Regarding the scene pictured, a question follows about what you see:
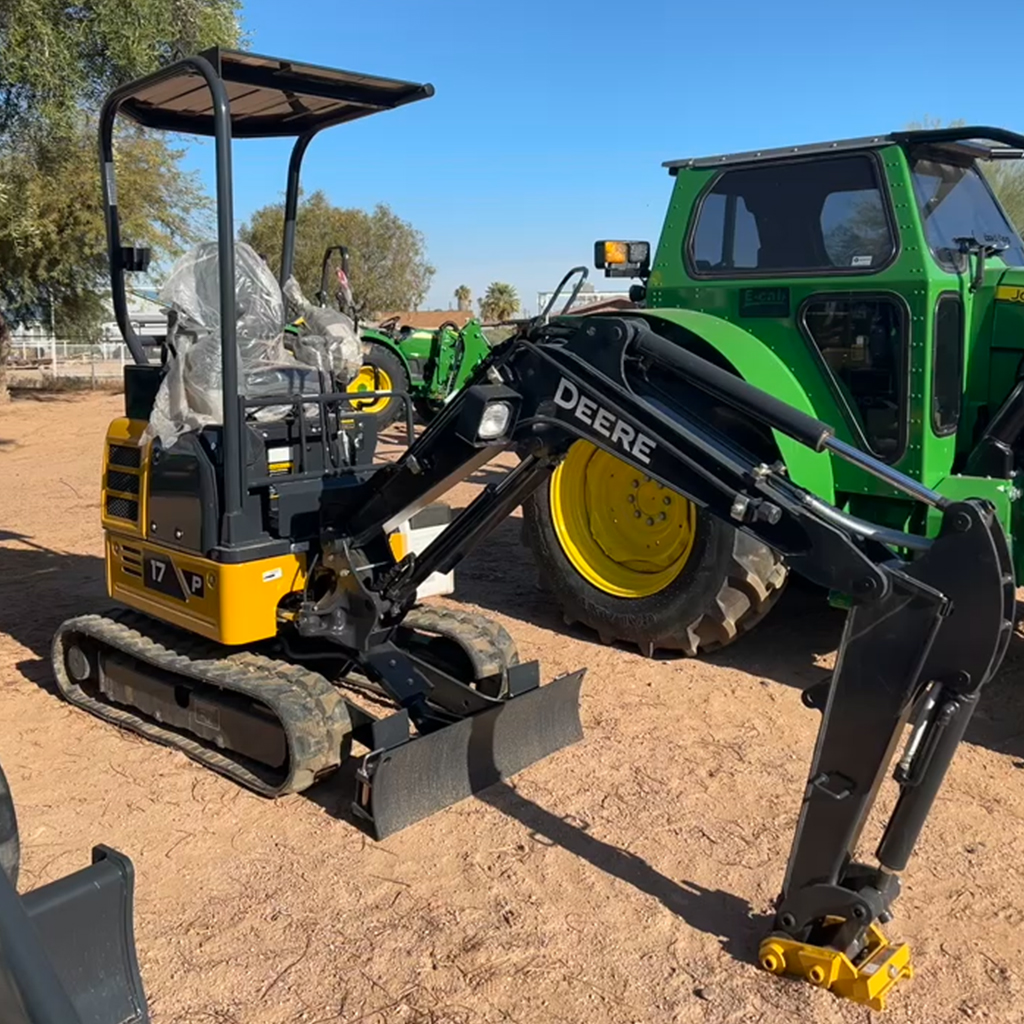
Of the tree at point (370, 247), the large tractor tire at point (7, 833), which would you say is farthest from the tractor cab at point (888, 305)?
the tree at point (370, 247)

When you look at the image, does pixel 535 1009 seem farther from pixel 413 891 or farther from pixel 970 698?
pixel 970 698

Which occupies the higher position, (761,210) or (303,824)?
(761,210)

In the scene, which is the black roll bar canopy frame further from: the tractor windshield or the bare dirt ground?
the tractor windshield

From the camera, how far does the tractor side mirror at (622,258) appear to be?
6.32 metres

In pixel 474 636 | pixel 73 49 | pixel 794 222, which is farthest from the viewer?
pixel 73 49

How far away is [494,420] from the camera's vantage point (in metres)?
3.79

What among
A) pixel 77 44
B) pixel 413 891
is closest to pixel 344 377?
pixel 413 891

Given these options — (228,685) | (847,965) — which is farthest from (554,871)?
(228,685)

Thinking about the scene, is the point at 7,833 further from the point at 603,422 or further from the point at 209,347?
the point at 209,347

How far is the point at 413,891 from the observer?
361 centimetres

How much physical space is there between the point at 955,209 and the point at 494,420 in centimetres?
304

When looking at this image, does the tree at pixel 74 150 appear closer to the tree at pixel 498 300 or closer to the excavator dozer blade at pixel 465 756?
the excavator dozer blade at pixel 465 756

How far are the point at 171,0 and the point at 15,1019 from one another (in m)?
12.9

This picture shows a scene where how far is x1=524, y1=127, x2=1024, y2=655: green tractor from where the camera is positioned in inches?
200
